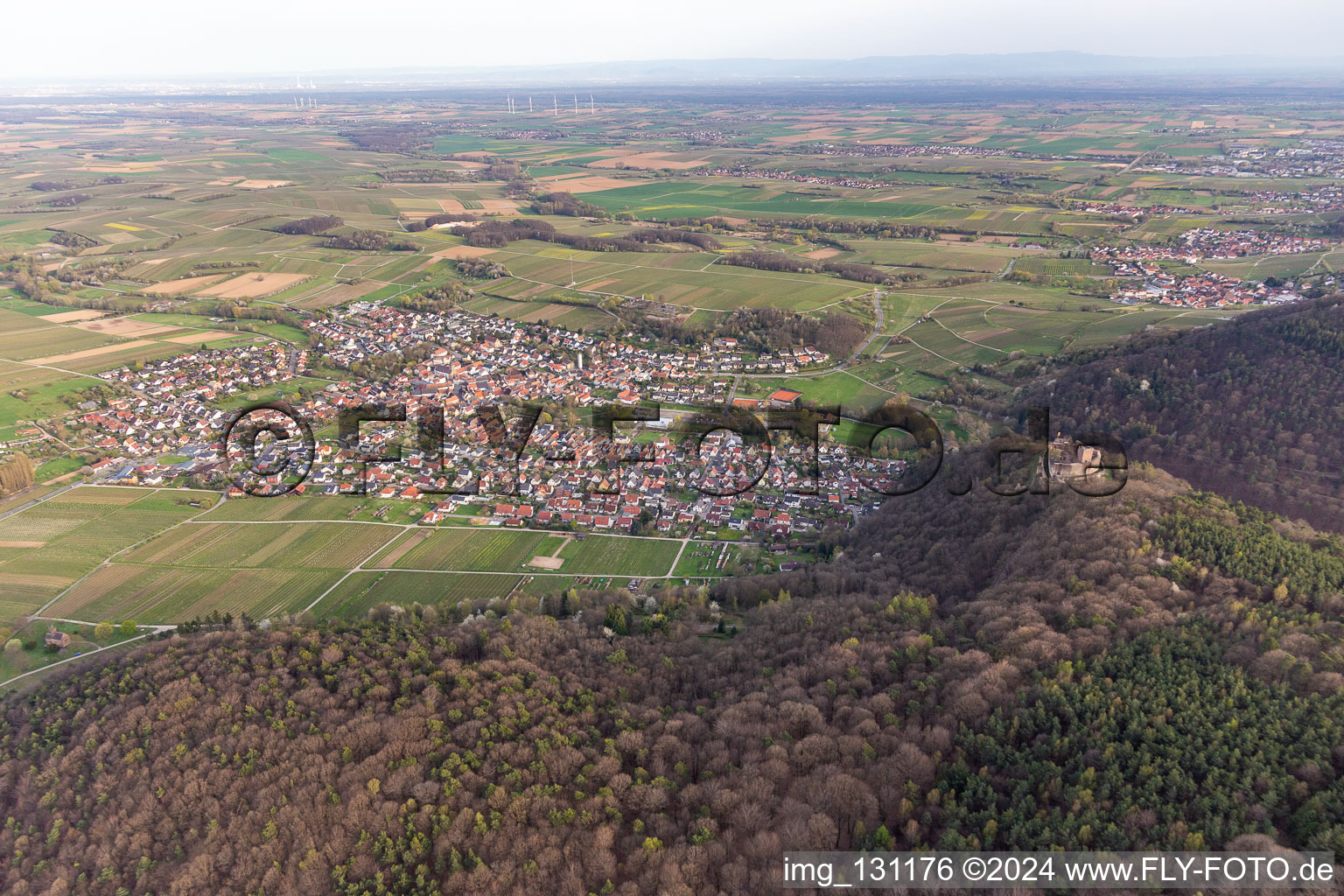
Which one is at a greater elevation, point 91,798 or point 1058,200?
point 1058,200

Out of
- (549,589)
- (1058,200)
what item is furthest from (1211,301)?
(549,589)

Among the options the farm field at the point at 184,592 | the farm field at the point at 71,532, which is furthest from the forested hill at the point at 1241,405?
the farm field at the point at 71,532

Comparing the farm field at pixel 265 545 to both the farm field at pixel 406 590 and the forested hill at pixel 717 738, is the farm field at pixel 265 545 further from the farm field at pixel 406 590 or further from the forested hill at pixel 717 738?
the forested hill at pixel 717 738

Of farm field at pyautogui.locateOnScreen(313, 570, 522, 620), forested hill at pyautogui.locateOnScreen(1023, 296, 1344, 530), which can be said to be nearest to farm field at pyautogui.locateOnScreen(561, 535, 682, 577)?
farm field at pyautogui.locateOnScreen(313, 570, 522, 620)

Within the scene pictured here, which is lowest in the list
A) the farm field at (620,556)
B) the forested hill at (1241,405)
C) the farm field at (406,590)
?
the farm field at (406,590)

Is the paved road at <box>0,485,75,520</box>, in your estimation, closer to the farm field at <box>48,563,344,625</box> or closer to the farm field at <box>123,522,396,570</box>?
the farm field at <box>123,522,396,570</box>

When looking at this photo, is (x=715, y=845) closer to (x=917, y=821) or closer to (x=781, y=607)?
(x=917, y=821)
